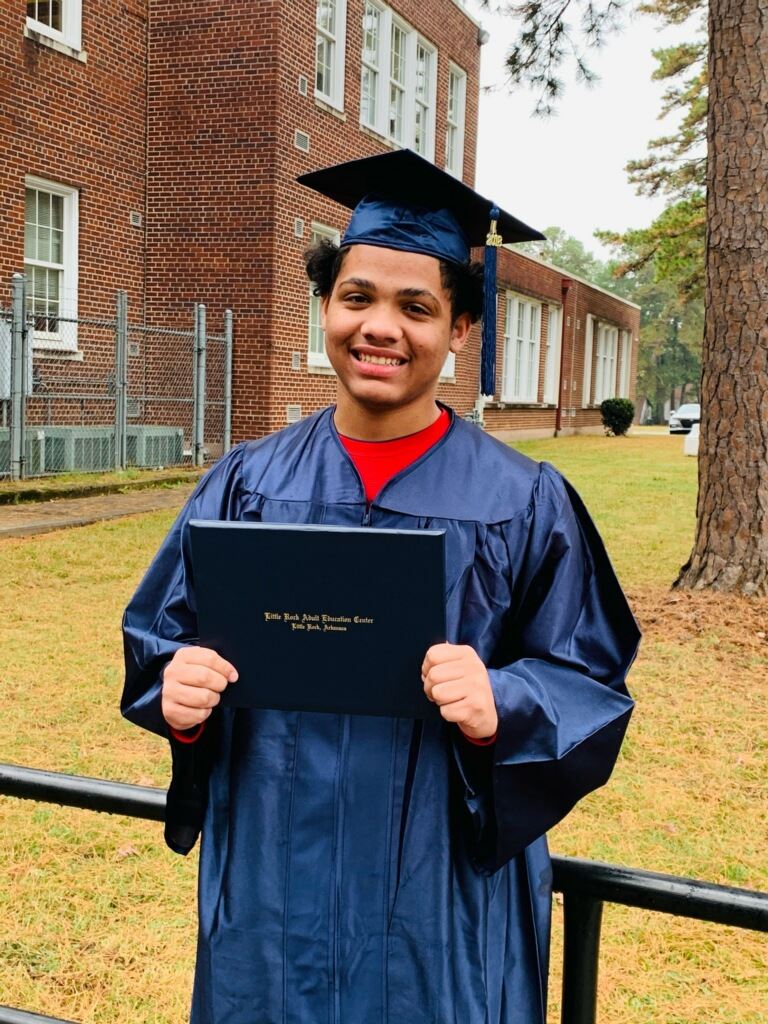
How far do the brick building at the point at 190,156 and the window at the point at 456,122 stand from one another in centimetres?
283

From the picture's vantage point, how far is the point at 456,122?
21422 millimetres

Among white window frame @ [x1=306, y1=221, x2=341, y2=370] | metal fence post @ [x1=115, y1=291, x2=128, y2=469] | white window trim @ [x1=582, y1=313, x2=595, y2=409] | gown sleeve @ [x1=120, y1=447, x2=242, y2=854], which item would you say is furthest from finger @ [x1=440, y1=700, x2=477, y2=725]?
white window trim @ [x1=582, y1=313, x2=595, y2=409]

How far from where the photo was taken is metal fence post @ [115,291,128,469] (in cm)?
1277

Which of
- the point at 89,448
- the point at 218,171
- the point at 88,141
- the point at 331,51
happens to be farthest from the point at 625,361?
the point at 89,448

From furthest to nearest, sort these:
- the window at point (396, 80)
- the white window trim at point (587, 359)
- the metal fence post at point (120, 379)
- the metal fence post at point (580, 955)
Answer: the white window trim at point (587, 359) → the window at point (396, 80) → the metal fence post at point (120, 379) → the metal fence post at point (580, 955)

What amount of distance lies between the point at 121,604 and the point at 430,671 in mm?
5892

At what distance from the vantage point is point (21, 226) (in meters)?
12.6

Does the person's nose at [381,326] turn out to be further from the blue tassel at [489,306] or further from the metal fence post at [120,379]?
the metal fence post at [120,379]

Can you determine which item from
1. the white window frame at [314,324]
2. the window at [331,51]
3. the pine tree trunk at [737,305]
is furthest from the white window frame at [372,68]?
the pine tree trunk at [737,305]

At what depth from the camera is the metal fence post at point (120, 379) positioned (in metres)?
12.8

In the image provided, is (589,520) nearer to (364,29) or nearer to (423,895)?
(423,895)

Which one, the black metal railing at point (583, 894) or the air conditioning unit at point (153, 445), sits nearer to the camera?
the black metal railing at point (583, 894)

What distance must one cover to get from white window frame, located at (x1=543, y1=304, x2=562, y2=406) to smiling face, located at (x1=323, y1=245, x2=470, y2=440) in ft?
89.8

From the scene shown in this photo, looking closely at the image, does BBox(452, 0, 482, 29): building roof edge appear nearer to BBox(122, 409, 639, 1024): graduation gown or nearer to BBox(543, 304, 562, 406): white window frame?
BBox(543, 304, 562, 406): white window frame
